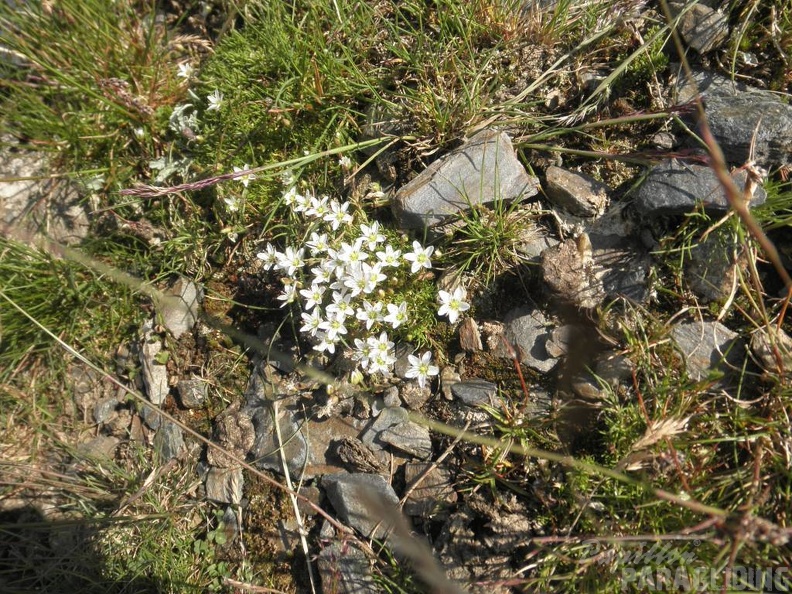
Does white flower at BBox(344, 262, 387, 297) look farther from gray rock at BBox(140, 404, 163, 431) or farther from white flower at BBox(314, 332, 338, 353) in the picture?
gray rock at BBox(140, 404, 163, 431)

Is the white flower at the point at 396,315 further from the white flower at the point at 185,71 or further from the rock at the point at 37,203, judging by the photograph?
the rock at the point at 37,203

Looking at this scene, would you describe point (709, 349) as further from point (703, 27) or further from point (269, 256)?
point (269, 256)

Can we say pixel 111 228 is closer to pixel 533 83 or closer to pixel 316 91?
pixel 316 91

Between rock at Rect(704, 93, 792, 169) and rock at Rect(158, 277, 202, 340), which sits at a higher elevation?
rock at Rect(704, 93, 792, 169)

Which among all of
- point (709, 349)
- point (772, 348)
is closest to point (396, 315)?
point (709, 349)

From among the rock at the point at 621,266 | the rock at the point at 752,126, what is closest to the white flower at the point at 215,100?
the rock at the point at 621,266

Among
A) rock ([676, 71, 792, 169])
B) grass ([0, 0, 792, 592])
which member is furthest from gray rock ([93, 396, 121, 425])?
rock ([676, 71, 792, 169])

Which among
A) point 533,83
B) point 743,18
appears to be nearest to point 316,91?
point 533,83
